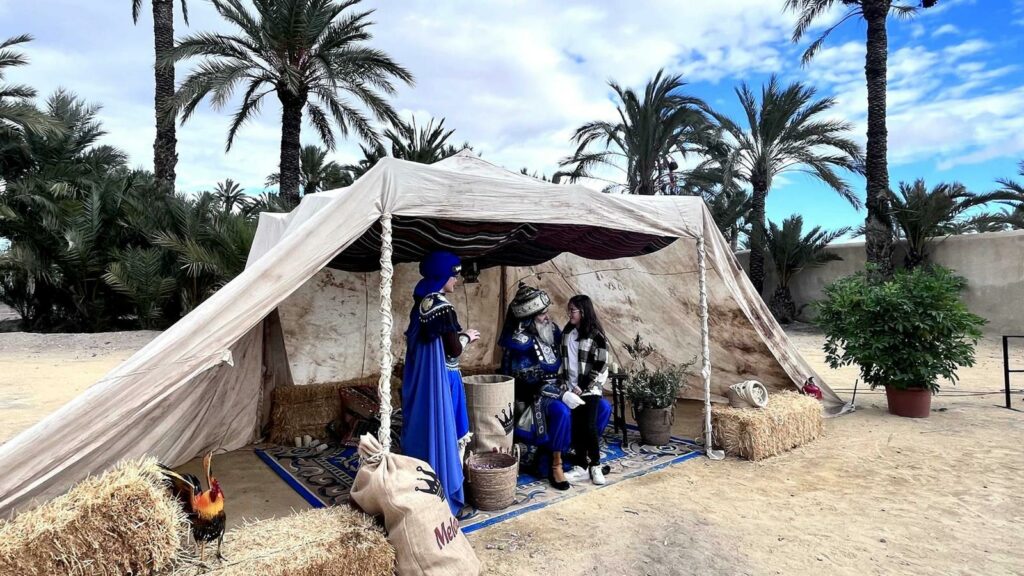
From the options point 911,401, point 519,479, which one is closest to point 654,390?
point 519,479

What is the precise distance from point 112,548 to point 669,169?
16.5 m

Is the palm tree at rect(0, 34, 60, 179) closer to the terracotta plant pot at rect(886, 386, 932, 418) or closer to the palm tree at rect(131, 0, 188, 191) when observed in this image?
the palm tree at rect(131, 0, 188, 191)

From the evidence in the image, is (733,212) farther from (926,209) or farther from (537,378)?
(537,378)

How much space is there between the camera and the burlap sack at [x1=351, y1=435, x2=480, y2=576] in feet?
7.57

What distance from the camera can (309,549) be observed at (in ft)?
6.92

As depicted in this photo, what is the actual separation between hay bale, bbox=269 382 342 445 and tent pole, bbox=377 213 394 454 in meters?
2.34

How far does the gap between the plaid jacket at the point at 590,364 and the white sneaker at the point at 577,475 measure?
54 cm

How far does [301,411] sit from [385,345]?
2.47 meters

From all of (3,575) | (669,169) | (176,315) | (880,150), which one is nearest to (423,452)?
(3,575)

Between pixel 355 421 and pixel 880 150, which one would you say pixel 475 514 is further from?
pixel 880 150

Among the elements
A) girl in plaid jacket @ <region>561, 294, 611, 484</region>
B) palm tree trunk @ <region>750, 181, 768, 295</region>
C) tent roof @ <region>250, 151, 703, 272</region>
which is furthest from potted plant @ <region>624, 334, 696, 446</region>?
palm tree trunk @ <region>750, 181, 768, 295</region>

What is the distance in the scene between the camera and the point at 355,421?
4.68 meters

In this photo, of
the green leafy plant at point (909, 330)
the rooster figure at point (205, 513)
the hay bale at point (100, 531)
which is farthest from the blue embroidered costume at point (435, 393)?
the green leafy plant at point (909, 330)

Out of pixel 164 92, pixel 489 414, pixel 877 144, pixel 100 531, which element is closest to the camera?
pixel 100 531
